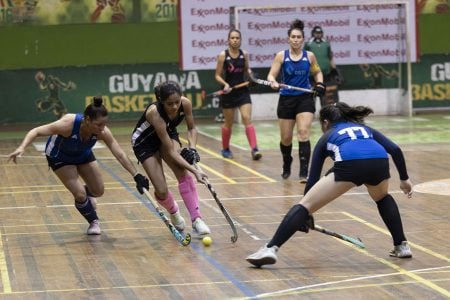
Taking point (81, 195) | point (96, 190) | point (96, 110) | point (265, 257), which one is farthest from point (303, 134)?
point (265, 257)

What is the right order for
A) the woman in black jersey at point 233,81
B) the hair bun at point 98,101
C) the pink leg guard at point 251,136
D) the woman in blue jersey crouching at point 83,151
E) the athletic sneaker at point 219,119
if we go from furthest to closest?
the athletic sneaker at point 219,119
the woman in black jersey at point 233,81
the pink leg guard at point 251,136
the woman in blue jersey crouching at point 83,151
the hair bun at point 98,101

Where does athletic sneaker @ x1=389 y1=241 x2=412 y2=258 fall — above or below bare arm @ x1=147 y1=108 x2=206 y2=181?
below

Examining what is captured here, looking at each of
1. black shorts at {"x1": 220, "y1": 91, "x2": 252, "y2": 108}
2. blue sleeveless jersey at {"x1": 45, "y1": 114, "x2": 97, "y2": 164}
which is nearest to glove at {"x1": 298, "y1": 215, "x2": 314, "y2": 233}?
blue sleeveless jersey at {"x1": 45, "y1": 114, "x2": 97, "y2": 164}

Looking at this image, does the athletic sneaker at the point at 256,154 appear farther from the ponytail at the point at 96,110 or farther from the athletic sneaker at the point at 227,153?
the ponytail at the point at 96,110

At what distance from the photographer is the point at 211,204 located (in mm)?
16438

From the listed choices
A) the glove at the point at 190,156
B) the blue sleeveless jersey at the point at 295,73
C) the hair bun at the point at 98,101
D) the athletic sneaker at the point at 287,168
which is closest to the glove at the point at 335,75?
the athletic sneaker at the point at 287,168

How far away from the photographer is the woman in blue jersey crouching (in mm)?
13047

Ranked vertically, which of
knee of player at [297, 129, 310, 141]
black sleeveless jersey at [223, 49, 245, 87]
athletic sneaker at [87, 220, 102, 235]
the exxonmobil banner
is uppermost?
the exxonmobil banner

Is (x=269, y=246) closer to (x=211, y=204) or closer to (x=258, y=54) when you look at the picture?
(x=211, y=204)

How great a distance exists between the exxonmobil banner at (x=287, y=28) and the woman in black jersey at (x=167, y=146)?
51.8ft

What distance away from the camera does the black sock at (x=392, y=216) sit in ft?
39.3

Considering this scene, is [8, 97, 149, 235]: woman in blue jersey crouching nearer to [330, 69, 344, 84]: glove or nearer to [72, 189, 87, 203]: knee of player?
[72, 189, 87, 203]: knee of player

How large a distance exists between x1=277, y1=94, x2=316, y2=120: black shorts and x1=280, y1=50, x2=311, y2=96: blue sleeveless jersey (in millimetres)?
80

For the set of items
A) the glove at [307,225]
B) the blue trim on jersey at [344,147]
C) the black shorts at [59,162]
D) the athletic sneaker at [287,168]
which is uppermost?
the blue trim on jersey at [344,147]
